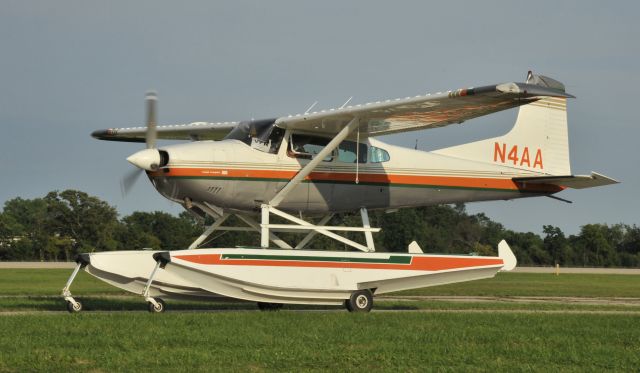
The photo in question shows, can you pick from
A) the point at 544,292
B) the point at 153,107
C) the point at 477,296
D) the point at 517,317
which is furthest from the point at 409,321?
the point at 544,292

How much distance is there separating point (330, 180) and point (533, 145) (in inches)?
207

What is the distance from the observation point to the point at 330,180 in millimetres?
17906

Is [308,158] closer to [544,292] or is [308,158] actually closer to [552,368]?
[552,368]

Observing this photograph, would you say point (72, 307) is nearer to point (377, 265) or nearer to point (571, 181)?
point (377, 265)

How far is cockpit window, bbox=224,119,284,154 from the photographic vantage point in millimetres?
17203

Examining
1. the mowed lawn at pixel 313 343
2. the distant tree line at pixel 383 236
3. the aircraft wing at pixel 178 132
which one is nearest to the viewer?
the mowed lawn at pixel 313 343

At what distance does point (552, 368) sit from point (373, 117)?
8.07 m

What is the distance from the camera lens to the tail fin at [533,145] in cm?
2016

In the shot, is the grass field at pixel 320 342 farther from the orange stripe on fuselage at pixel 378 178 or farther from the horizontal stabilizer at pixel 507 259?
the orange stripe on fuselage at pixel 378 178

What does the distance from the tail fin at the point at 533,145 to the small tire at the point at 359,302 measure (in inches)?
183

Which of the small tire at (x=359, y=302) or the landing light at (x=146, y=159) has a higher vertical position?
the landing light at (x=146, y=159)

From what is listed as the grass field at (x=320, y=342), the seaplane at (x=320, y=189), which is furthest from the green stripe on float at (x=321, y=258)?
the grass field at (x=320, y=342)

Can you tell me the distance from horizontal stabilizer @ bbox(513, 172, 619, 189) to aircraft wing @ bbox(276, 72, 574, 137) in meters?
2.03

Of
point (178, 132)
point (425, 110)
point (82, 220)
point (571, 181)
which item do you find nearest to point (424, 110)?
point (425, 110)
